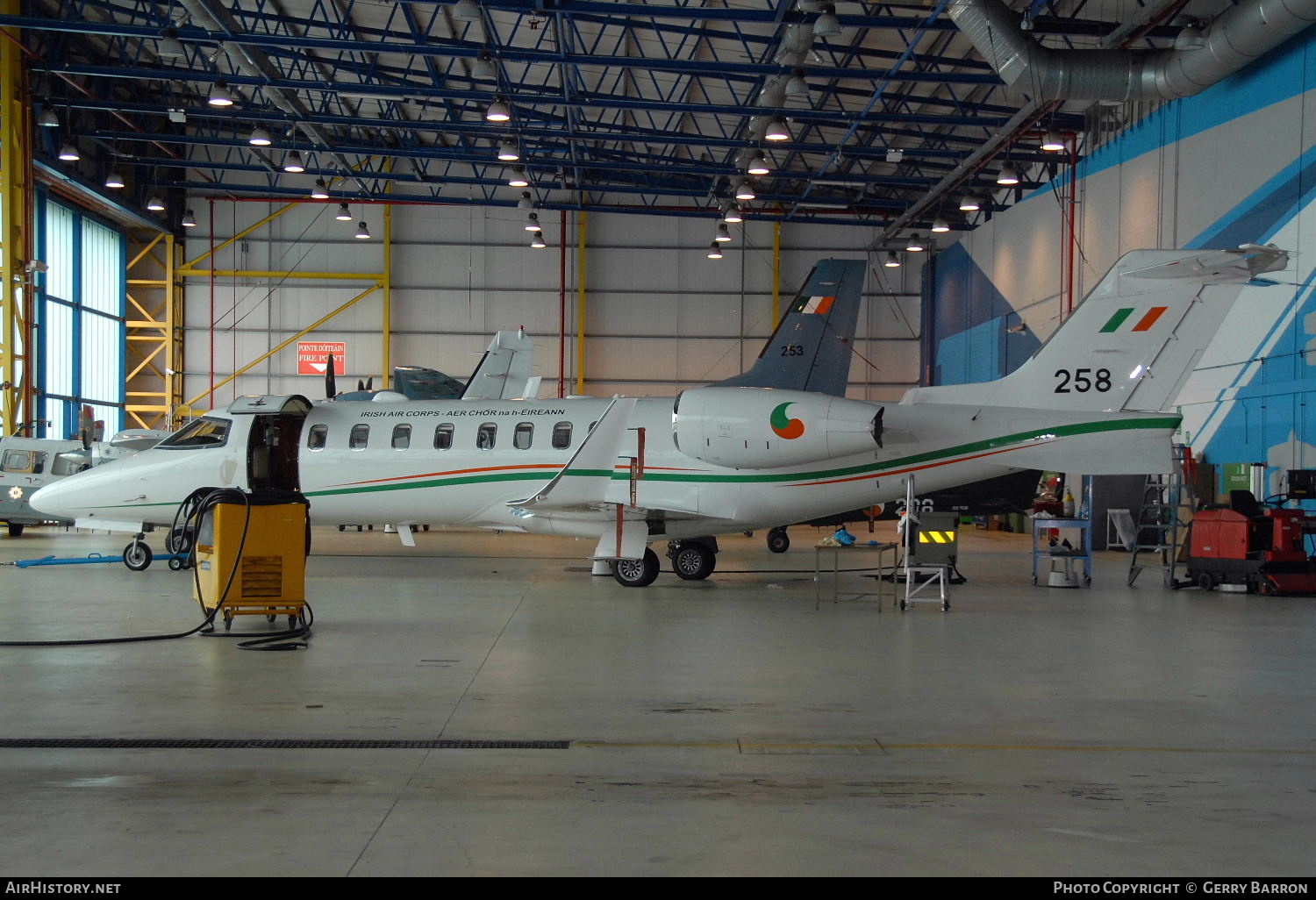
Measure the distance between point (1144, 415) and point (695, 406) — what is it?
228 inches

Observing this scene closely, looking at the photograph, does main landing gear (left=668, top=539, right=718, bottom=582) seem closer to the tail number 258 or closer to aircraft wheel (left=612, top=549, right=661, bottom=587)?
aircraft wheel (left=612, top=549, right=661, bottom=587)

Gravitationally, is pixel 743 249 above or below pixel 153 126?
below

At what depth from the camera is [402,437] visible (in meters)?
17.3

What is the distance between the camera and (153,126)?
133ft

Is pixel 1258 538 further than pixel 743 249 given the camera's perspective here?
No

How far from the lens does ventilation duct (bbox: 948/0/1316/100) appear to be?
63.1 feet

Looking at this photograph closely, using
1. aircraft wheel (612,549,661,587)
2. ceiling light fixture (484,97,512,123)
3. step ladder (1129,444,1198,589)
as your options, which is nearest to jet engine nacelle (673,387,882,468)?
aircraft wheel (612,549,661,587)

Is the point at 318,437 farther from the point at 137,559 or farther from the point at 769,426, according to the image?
the point at 769,426

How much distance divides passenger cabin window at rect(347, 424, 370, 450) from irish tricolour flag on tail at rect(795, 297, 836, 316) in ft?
32.9

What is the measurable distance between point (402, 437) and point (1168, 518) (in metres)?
14.2

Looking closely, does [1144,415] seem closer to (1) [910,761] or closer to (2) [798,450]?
(2) [798,450]

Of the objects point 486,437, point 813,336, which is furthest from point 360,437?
point 813,336
